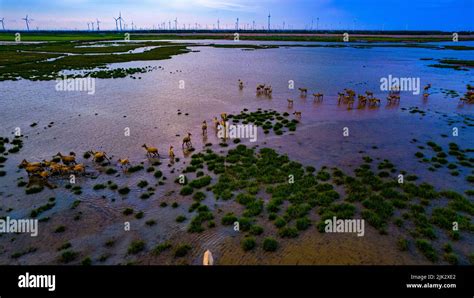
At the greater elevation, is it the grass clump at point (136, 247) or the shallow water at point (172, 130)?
the shallow water at point (172, 130)

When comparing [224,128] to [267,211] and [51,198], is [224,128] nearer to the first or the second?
[267,211]

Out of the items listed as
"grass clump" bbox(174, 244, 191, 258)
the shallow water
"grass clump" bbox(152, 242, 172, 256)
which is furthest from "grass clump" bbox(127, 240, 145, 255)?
"grass clump" bbox(174, 244, 191, 258)

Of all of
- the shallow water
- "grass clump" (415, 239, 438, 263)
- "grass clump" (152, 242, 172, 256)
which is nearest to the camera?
"grass clump" (415, 239, 438, 263)

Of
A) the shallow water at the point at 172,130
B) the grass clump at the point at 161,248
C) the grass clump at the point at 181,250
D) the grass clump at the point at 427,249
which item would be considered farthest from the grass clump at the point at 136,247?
the grass clump at the point at 427,249

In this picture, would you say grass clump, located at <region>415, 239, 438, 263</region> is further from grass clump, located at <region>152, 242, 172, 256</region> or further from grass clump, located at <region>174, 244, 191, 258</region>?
grass clump, located at <region>152, 242, 172, 256</region>

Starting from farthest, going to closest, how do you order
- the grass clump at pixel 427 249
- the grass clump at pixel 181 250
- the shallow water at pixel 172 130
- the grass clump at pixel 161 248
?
1. the shallow water at pixel 172 130
2. the grass clump at pixel 161 248
3. the grass clump at pixel 181 250
4. the grass clump at pixel 427 249

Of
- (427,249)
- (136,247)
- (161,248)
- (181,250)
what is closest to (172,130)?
(136,247)

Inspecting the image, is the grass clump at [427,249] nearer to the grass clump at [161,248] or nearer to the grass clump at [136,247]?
the grass clump at [161,248]

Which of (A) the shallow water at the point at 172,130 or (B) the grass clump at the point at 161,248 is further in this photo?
(A) the shallow water at the point at 172,130
